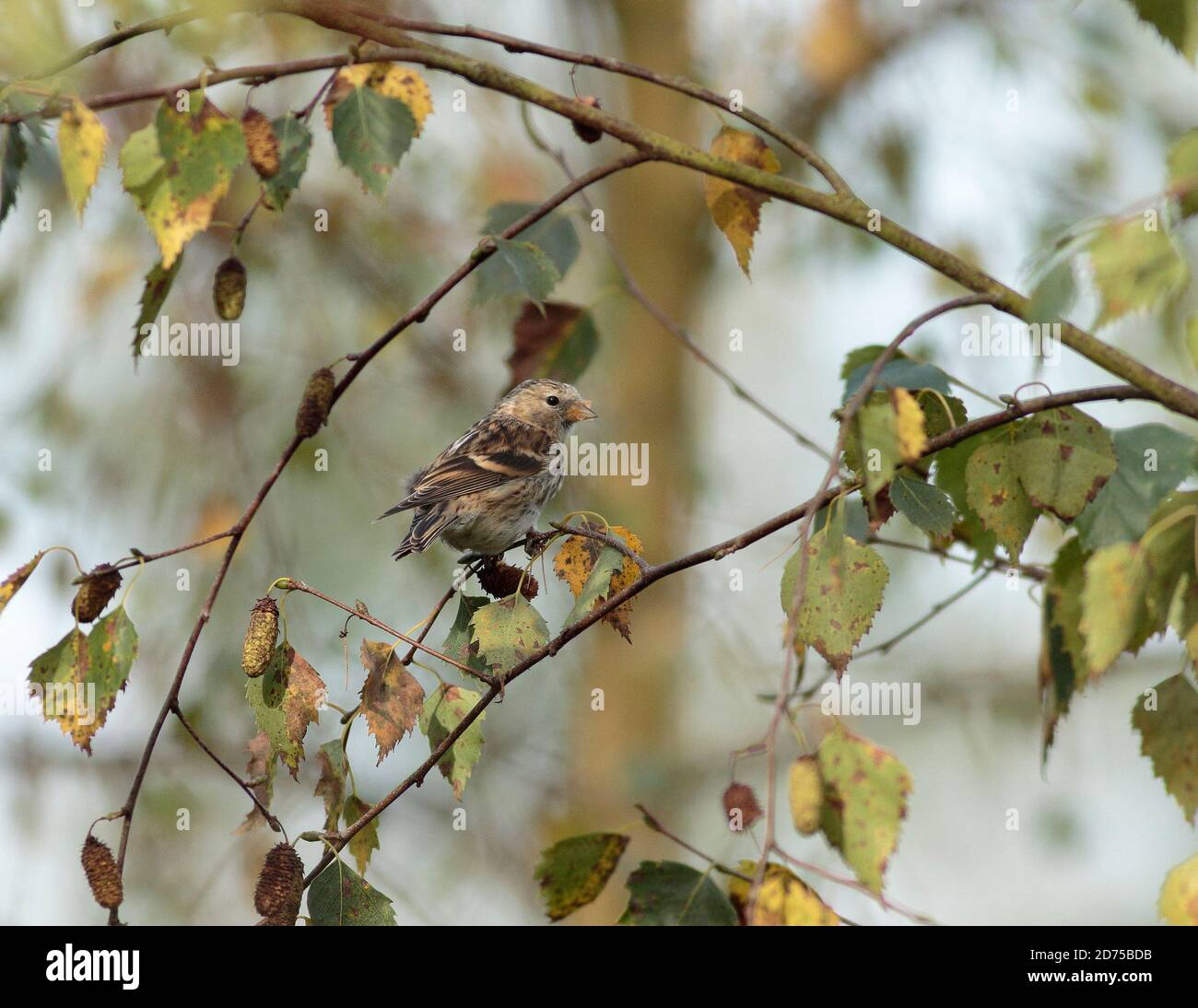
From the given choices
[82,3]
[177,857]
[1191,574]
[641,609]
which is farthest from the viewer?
[641,609]

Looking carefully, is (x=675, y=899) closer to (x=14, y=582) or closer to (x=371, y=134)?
(x=14, y=582)

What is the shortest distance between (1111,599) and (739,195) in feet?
4.29

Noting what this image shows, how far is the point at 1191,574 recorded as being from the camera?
63.1 inches

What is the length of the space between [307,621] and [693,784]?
3425mm

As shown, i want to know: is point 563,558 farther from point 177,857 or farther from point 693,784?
point 693,784

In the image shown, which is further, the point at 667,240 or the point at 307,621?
the point at 667,240

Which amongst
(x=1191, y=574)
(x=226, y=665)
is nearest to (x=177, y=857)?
(x=226, y=665)

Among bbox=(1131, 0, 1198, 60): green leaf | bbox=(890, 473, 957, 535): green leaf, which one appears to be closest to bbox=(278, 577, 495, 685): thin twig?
bbox=(890, 473, 957, 535): green leaf

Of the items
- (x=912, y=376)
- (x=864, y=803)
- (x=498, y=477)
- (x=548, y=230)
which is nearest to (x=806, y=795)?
(x=864, y=803)

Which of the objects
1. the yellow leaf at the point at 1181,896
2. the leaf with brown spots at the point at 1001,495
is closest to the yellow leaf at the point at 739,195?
the leaf with brown spots at the point at 1001,495

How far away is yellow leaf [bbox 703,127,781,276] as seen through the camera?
8.03 ft

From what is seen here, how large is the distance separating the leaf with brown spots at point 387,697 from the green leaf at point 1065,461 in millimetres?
1047

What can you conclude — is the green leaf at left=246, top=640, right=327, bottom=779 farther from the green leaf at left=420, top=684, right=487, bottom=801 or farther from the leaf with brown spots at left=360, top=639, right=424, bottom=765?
the green leaf at left=420, top=684, right=487, bottom=801

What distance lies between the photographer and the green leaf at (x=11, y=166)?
2092mm
